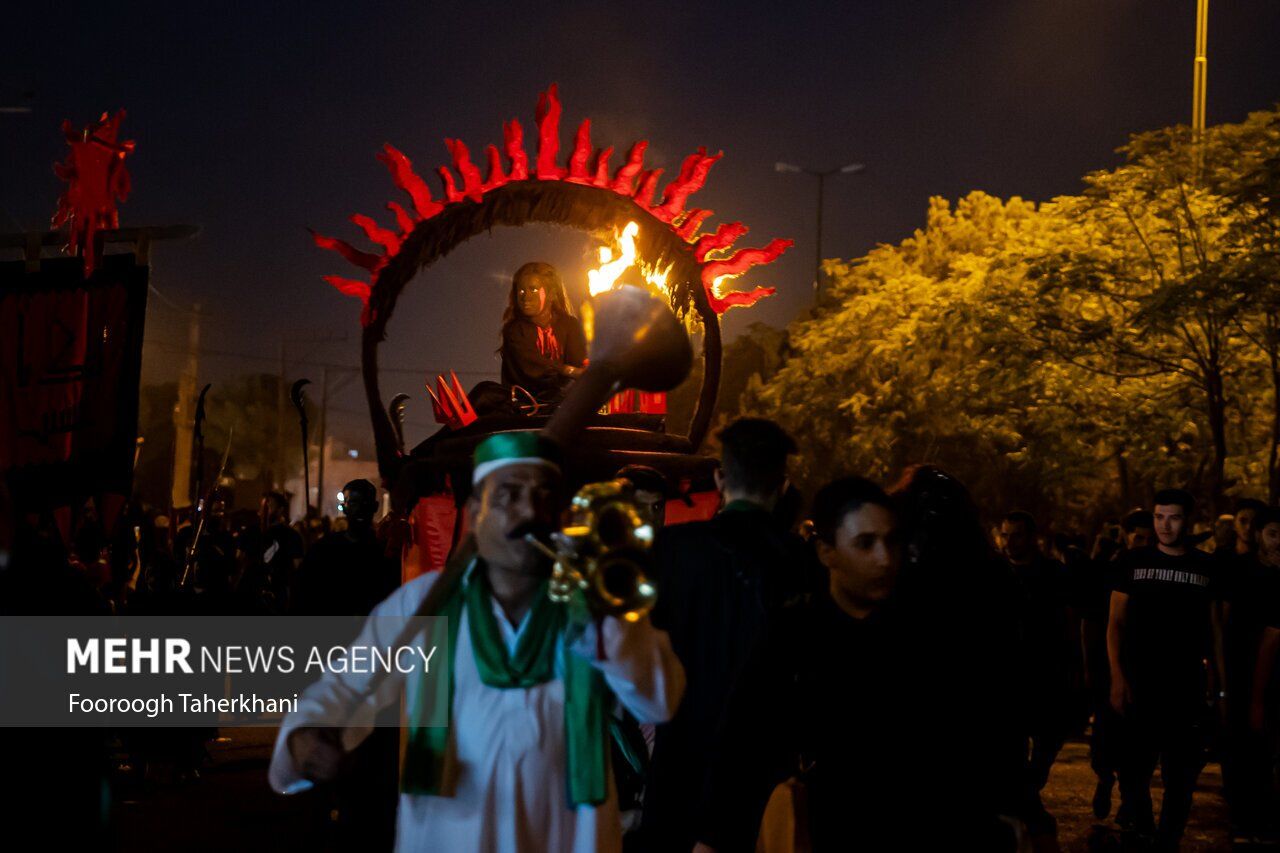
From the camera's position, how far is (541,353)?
10.3 metres

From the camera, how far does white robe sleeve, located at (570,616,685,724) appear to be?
3.63m

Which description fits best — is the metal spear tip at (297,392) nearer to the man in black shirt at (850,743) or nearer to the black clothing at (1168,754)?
the black clothing at (1168,754)

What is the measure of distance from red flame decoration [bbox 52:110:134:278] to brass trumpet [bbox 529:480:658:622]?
10636mm

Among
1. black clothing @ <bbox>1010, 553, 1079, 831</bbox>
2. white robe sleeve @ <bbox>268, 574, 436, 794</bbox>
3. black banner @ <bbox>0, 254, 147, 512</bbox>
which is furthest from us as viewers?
black banner @ <bbox>0, 254, 147, 512</bbox>

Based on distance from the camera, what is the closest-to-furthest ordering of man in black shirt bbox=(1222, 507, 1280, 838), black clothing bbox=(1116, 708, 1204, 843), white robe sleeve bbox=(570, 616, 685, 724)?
white robe sleeve bbox=(570, 616, 685, 724) < black clothing bbox=(1116, 708, 1204, 843) < man in black shirt bbox=(1222, 507, 1280, 838)

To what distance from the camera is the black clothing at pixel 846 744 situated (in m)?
4.27

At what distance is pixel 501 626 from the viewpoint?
3.97m

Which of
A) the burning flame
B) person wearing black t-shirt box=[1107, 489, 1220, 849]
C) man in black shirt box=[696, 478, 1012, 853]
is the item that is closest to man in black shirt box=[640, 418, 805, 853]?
man in black shirt box=[696, 478, 1012, 853]

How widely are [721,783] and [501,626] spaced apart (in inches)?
31.6

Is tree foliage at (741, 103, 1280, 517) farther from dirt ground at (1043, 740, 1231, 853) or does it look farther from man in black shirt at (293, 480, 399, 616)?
man in black shirt at (293, 480, 399, 616)

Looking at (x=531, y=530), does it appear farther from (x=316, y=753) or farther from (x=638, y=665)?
(x=316, y=753)

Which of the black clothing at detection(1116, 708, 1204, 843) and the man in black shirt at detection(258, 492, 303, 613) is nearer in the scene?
the black clothing at detection(1116, 708, 1204, 843)

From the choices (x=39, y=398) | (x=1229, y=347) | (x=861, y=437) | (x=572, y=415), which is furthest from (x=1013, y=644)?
(x=861, y=437)

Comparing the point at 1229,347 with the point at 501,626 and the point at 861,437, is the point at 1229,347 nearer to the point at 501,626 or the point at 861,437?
the point at 861,437
